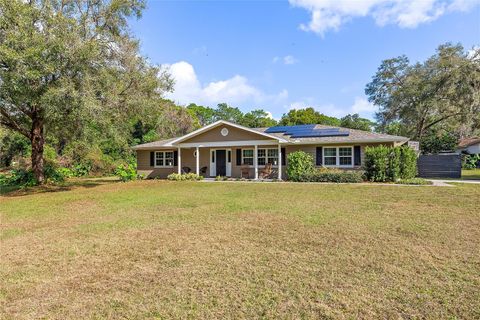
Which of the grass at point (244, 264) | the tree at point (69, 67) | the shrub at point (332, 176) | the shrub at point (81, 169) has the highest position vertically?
the tree at point (69, 67)

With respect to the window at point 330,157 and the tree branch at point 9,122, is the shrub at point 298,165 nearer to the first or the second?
the window at point 330,157

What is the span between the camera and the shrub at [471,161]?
93.4 ft

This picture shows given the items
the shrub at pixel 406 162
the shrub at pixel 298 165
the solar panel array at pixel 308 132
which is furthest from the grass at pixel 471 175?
the shrub at pixel 298 165

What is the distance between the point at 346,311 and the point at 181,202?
7688 mm

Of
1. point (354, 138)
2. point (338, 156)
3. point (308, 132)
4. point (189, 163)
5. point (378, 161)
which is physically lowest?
point (378, 161)

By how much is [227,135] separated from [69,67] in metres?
9.77

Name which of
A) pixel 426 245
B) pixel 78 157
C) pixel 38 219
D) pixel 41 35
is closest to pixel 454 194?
pixel 426 245

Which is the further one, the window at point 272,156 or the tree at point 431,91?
the tree at point 431,91

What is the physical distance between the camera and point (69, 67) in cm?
1259

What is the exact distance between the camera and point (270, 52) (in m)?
19.8

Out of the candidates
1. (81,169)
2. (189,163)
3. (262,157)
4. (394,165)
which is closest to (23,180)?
(81,169)

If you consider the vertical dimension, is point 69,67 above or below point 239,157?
above

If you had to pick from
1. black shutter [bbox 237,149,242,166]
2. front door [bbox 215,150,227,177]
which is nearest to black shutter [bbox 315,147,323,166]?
black shutter [bbox 237,149,242,166]

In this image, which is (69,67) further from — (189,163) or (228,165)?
(228,165)
